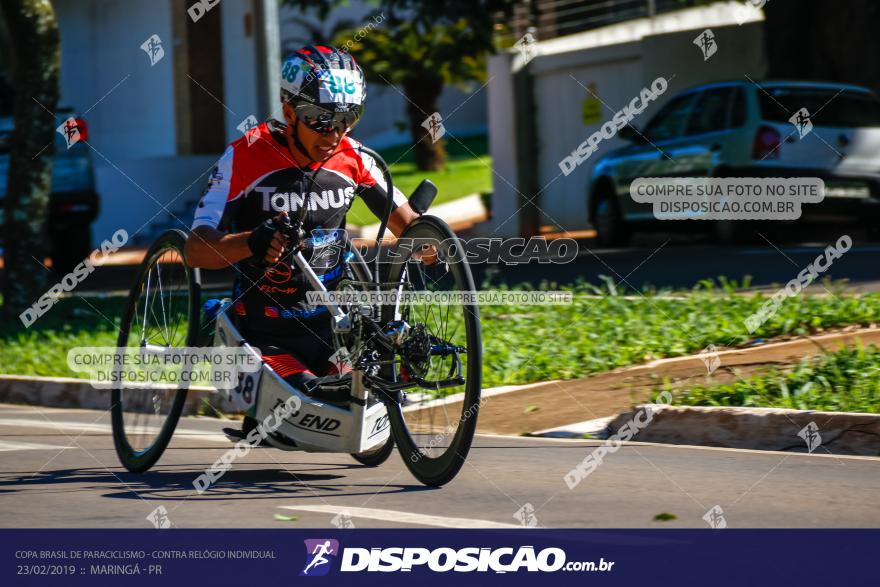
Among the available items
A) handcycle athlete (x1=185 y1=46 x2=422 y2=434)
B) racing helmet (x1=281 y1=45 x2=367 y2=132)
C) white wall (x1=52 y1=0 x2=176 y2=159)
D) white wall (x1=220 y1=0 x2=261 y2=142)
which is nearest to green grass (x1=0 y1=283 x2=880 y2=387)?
handcycle athlete (x1=185 y1=46 x2=422 y2=434)

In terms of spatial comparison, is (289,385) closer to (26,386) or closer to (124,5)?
(26,386)

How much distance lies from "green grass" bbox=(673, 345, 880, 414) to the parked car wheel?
10.3m

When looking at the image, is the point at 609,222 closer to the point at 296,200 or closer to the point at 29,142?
the point at 29,142

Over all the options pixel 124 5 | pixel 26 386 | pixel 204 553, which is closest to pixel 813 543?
pixel 204 553

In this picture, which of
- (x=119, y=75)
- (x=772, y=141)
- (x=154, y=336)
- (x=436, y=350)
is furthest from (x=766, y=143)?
(x=119, y=75)

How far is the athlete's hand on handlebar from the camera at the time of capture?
6.01 meters

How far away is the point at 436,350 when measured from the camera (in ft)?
19.3

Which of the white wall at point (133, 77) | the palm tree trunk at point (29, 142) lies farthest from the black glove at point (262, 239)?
the white wall at point (133, 77)

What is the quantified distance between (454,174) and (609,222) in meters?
16.1

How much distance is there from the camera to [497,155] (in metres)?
23.8

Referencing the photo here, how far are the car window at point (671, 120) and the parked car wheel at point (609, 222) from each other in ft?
3.46

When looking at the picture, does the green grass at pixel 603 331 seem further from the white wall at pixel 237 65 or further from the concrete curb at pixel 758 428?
the white wall at pixel 237 65

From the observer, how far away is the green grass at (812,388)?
7594 millimetres

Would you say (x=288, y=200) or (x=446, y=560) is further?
(x=288, y=200)
